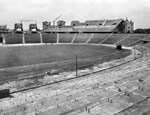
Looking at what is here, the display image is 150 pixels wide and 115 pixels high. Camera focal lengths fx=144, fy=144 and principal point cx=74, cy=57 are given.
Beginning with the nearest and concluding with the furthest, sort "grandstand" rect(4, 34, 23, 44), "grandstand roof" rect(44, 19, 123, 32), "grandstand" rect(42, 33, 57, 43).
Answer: "grandstand" rect(4, 34, 23, 44)
"grandstand" rect(42, 33, 57, 43)
"grandstand roof" rect(44, 19, 123, 32)

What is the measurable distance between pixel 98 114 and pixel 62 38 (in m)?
100

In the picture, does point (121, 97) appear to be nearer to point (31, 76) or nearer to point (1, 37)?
point (31, 76)

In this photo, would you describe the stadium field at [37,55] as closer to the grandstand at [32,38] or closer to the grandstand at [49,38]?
the grandstand at [32,38]

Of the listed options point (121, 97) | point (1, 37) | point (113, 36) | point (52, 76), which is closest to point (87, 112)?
point (121, 97)

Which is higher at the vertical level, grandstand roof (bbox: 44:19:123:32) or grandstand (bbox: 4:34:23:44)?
grandstand roof (bbox: 44:19:123:32)

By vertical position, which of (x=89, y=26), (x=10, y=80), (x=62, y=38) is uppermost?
(x=89, y=26)

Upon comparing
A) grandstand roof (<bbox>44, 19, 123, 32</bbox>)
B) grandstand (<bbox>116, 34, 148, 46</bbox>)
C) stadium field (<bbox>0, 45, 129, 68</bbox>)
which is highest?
grandstand roof (<bbox>44, 19, 123, 32</bbox>)

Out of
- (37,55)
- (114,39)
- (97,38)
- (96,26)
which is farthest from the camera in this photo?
(96,26)

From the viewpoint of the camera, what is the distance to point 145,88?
18.8 metres

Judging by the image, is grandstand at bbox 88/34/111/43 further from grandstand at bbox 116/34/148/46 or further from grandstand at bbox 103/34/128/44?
grandstand at bbox 116/34/148/46

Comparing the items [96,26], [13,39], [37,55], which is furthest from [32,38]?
[37,55]

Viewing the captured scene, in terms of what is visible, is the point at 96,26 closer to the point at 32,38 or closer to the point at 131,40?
the point at 131,40

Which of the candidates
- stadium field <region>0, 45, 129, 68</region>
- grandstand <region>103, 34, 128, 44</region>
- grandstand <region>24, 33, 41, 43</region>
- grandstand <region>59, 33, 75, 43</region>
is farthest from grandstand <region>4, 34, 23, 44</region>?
grandstand <region>103, 34, 128, 44</region>

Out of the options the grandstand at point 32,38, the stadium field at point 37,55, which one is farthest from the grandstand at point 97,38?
the grandstand at point 32,38
